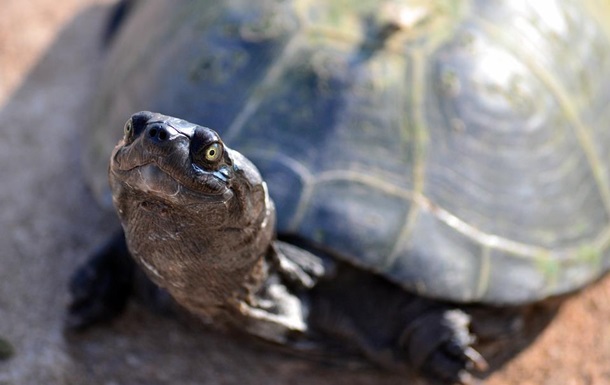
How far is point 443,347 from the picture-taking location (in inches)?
103

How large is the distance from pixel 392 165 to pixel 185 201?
3.24ft

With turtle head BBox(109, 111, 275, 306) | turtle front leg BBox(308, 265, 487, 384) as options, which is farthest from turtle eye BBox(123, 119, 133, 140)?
turtle front leg BBox(308, 265, 487, 384)

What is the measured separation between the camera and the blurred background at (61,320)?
8.64ft

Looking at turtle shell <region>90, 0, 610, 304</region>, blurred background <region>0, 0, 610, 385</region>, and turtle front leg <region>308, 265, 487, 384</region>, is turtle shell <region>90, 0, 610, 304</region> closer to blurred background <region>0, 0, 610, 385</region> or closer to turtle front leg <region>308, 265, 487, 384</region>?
turtle front leg <region>308, 265, 487, 384</region>

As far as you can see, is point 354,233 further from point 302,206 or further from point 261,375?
point 261,375

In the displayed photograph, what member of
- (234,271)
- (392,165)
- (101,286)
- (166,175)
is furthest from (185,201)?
(101,286)

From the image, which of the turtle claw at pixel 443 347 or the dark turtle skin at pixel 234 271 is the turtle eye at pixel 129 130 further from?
the turtle claw at pixel 443 347

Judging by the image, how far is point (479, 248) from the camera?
102 inches

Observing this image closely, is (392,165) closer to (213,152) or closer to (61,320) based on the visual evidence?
(213,152)

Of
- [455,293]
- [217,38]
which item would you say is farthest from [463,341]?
[217,38]

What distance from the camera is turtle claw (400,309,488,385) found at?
2574 millimetres

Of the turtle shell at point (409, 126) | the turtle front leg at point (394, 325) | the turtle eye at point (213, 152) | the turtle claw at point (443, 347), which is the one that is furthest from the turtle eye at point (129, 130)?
the turtle claw at point (443, 347)

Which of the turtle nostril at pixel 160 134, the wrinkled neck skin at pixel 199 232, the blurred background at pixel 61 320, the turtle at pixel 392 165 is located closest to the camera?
the turtle nostril at pixel 160 134

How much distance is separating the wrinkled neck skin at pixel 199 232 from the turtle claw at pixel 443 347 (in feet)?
2.05
